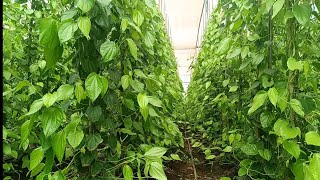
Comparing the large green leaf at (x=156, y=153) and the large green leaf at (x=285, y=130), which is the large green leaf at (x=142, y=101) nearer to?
the large green leaf at (x=156, y=153)

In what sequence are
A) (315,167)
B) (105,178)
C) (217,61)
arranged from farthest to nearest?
1. (217,61)
2. (105,178)
3. (315,167)

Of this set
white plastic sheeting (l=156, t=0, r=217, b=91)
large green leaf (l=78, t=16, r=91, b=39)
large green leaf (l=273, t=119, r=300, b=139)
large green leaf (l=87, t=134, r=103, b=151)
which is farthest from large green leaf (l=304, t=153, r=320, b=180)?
white plastic sheeting (l=156, t=0, r=217, b=91)

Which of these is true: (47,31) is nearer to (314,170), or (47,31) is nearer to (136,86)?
(136,86)

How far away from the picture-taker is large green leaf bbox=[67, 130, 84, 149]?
102 cm

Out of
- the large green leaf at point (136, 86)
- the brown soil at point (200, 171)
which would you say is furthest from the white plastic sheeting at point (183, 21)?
the large green leaf at point (136, 86)

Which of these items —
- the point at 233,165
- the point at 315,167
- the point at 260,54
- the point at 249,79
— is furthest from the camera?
the point at 233,165

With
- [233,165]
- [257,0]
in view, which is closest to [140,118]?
[257,0]

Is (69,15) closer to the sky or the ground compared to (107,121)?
closer to the sky

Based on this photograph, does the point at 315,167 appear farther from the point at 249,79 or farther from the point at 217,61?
the point at 217,61

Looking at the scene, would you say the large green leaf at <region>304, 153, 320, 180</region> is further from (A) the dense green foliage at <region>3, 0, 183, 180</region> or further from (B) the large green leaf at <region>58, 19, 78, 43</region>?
(B) the large green leaf at <region>58, 19, 78, 43</region>

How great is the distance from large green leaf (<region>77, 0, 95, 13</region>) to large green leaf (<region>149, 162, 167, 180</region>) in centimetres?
48

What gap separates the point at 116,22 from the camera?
1.24 metres

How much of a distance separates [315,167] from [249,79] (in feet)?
3.78

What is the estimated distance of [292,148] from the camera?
1.13 metres
